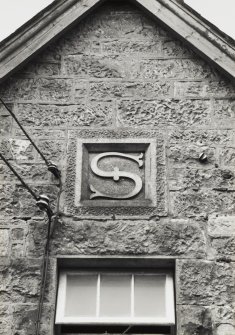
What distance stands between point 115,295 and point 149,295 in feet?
0.85

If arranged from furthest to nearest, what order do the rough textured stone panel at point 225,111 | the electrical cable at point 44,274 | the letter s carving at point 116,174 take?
the rough textured stone panel at point 225,111 < the letter s carving at point 116,174 < the electrical cable at point 44,274

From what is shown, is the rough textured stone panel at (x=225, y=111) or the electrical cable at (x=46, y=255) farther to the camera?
the rough textured stone panel at (x=225, y=111)

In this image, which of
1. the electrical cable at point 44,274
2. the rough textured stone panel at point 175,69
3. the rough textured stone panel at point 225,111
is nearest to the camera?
the electrical cable at point 44,274

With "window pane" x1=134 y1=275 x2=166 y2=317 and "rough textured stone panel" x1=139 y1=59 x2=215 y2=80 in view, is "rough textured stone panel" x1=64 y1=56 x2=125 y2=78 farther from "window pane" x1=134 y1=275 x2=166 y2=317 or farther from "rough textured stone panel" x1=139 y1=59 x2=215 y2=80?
"window pane" x1=134 y1=275 x2=166 y2=317

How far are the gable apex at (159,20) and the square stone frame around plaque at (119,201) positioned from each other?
916 mm

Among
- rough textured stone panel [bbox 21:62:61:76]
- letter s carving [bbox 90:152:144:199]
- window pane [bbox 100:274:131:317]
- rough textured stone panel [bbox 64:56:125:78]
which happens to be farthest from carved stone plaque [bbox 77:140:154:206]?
rough textured stone panel [bbox 21:62:61:76]

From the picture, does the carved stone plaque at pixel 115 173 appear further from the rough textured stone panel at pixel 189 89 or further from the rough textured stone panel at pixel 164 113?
the rough textured stone panel at pixel 189 89

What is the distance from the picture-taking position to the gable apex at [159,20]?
6.52m

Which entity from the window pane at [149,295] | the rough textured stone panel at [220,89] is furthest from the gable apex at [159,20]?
the window pane at [149,295]

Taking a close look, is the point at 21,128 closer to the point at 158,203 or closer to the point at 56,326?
the point at 158,203

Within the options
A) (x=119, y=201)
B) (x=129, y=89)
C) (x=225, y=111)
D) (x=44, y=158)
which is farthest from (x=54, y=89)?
(x=225, y=111)

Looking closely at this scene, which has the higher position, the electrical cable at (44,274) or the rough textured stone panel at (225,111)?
the rough textured stone panel at (225,111)

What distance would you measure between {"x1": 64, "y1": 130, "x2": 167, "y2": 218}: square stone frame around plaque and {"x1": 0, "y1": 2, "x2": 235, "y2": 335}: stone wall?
2.3 inches

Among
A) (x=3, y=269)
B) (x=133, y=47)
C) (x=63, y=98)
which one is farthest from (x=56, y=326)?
(x=133, y=47)
